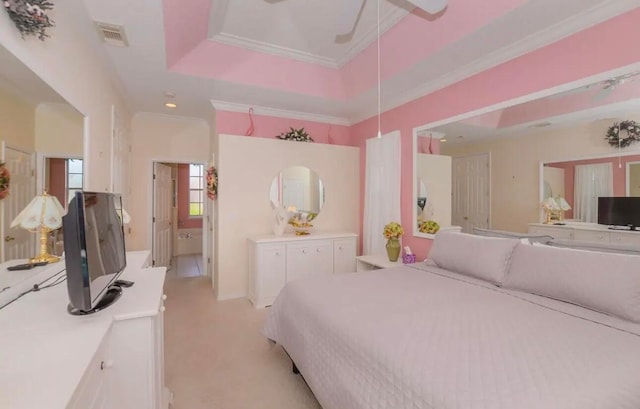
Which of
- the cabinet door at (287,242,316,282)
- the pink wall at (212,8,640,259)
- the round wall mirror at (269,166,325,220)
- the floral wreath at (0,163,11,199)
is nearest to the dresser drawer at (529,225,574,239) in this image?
the pink wall at (212,8,640,259)

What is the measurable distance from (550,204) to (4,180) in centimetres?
341

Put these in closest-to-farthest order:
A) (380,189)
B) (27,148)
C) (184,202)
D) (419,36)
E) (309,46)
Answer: (27,148), (419,36), (309,46), (380,189), (184,202)

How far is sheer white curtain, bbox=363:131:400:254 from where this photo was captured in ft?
12.3

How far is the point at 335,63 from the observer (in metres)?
3.52

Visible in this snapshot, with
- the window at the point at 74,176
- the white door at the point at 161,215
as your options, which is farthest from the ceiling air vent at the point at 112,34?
the white door at the point at 161,215

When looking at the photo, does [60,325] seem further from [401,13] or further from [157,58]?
[401,13]

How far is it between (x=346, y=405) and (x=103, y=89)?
318cm

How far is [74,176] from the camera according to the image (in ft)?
5.98

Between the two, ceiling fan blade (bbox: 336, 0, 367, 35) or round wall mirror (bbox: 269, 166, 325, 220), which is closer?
ceiling fan blade (bbox: 336, 0, 367, 35)

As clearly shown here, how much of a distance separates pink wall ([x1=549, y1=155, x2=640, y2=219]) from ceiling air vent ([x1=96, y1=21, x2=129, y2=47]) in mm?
3609

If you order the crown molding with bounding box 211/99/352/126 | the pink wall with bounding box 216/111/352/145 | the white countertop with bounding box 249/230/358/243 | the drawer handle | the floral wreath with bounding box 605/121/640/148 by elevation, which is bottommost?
the drawer handle

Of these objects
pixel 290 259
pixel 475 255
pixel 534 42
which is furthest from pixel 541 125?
pixel 290 259

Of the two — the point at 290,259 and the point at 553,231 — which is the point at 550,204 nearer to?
the point at 553,231

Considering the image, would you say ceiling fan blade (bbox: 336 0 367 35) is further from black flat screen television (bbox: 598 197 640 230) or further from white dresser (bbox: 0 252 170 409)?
black flat screen television (bbox: 598 197 640 230)
